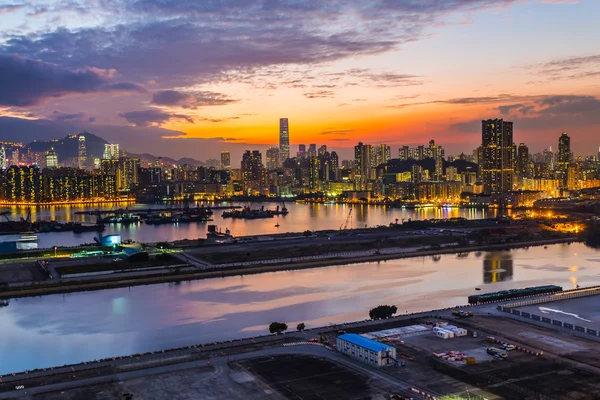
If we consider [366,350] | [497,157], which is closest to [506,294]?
[366,350]

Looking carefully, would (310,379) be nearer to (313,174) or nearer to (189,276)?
(189,276)

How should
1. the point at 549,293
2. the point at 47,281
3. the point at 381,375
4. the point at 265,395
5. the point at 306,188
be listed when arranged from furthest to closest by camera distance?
the point at 306,188 < the point at 47,281 < the point at 549,293 < the point at 381,375 < the point at 265,395

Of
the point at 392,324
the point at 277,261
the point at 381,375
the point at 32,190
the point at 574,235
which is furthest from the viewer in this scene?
the point at 32,190

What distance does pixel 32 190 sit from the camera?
79.1m

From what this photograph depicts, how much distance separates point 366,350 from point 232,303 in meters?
7.30

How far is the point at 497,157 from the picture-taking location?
82.6 meters

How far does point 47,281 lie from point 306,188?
279ft

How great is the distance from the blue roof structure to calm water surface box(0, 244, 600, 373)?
3.35 meters

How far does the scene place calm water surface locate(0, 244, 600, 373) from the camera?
13.5 m

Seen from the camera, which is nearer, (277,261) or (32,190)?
(277,261)

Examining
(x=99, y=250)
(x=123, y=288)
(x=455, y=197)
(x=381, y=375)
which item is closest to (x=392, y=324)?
(x=381, y=375)

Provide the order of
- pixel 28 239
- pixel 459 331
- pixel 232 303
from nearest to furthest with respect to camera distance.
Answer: pixel 459 331 → pixel 232 303 → pixel 28 239

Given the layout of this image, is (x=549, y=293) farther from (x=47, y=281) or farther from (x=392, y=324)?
(x=47, y=281)

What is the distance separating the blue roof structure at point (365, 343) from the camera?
10.5m
